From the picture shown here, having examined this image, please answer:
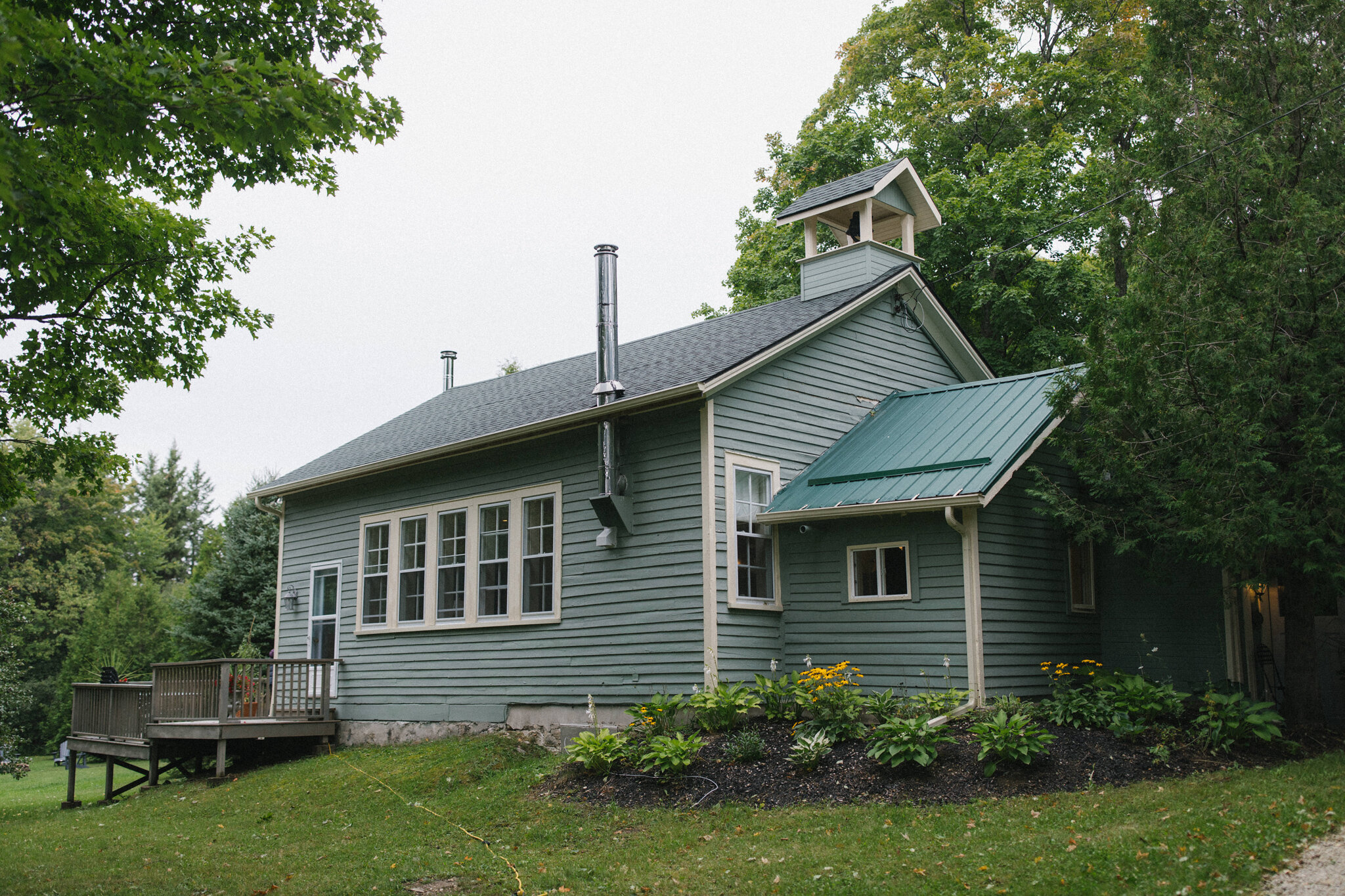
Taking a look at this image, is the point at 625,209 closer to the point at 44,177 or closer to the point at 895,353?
the point at 895,353

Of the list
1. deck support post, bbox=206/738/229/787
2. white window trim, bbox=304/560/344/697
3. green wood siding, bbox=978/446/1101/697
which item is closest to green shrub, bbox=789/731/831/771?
green wood siding, bbox=978/446/1101/697

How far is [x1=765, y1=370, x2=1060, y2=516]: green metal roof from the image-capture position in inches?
434

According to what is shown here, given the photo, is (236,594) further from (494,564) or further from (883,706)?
(883,706)

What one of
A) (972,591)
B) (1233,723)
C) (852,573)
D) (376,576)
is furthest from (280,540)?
(1233,723)

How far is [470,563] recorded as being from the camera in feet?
45.8

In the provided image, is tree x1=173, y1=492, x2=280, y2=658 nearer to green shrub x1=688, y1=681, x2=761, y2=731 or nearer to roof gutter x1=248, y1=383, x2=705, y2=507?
roof gutter x1=248, y1=383, x2=705, y2=507

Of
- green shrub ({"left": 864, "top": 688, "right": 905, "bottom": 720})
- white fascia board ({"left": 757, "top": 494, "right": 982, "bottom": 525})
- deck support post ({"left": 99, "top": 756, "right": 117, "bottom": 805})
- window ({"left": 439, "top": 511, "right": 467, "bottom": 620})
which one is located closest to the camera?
green shrub ({"left": 864, "top": 688, "right": 905, "bottom": 720})

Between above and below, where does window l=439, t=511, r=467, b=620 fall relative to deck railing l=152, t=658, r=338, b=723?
above

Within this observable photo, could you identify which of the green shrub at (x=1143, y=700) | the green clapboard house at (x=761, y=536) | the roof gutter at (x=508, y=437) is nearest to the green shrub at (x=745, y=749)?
the green clapboard house at (x=761, y=536)

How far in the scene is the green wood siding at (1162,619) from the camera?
37.6 feet

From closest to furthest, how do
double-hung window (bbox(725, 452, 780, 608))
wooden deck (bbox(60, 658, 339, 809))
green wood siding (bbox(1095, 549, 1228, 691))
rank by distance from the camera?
1. green wood siding (bbox(1095, 549, 1228, 691))
2. double-hung window (bbox(725, 452, 780, 608))
3. wooden deck (bbox(60, 658, 339, 809))

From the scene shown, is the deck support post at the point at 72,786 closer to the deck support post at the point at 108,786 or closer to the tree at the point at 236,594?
the deck support post at the point at 108,786

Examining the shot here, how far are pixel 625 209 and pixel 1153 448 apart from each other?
57.7 m

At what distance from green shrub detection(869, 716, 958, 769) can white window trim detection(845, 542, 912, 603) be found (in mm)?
2064
